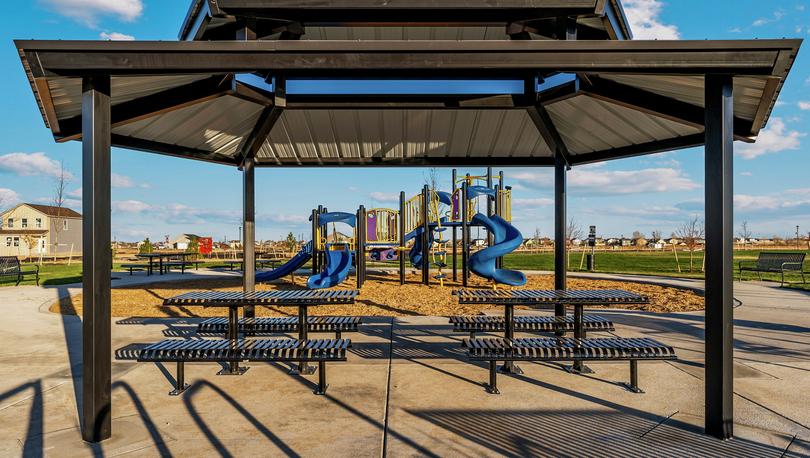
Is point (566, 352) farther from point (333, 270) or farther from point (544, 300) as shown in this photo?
point (333, 270)

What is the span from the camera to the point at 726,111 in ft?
13.1

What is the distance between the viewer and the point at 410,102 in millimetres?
6980

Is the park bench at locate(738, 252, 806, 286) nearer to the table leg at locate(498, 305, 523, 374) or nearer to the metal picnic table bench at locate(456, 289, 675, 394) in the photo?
the metal picnic table bench at locate(456, 289, 675, 394)

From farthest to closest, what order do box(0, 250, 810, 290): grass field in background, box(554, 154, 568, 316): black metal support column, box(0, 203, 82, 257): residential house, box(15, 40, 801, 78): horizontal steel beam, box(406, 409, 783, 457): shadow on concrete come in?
box(0, 203, 82, 257): residential house < box(0, 250, 810, 290): grass field in background < box(554, 154, 568, 316): black metal support column < box(15, 40, 801, 78): horizontal steel beam < box(406, 409, 783, 457): shadow on concrete

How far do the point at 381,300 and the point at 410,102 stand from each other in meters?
6.70

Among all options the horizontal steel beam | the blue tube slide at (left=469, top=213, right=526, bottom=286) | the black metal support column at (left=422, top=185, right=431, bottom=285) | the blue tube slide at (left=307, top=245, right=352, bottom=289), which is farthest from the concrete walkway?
the black metal support column at (left=422, top=185, right=431, bottom=285)

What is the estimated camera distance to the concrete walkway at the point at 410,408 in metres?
3.70

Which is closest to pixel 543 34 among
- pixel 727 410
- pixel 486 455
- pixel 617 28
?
pixel 617 28

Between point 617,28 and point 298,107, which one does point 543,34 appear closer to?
point 617,28

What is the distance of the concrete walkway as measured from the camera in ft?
12.1

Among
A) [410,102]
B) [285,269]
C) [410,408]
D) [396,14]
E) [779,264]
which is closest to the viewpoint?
[410,408]

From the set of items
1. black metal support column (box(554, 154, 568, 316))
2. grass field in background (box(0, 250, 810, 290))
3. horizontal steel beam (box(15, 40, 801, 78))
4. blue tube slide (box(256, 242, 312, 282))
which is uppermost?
horizontal steel beam (box(15, 40, 801, 78))

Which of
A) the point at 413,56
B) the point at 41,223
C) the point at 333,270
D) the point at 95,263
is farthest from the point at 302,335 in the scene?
the point at 41,223

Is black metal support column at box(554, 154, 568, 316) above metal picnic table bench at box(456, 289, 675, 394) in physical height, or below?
above
